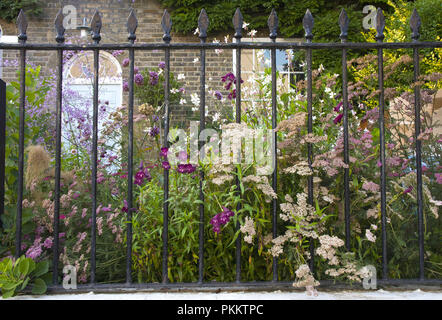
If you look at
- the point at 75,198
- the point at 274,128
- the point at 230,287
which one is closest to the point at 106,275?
the point at 75,198

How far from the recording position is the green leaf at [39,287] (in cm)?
187

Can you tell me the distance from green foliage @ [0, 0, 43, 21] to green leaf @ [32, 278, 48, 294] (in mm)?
7703

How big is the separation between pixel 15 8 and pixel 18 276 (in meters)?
7.84

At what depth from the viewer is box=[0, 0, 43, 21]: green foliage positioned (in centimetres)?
771

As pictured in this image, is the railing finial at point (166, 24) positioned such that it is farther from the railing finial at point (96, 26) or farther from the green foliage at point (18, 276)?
the green foliage at point (18, 276)

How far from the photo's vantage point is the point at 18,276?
181cm

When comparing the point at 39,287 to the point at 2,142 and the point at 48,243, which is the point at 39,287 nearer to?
the point at 48,243

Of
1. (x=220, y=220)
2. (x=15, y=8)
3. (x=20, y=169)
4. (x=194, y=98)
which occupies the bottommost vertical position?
(x=220, y=220)

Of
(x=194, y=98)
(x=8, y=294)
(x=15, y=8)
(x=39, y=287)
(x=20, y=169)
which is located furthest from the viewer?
(x=15, y=8)

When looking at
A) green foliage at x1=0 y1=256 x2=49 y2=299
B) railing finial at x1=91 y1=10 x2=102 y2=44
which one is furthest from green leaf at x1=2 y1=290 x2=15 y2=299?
railing finial at x1=91 y1=10 x2=102 y2=44

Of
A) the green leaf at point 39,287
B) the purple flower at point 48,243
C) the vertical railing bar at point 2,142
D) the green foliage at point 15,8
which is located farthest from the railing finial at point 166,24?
the green foliage at point 15,8

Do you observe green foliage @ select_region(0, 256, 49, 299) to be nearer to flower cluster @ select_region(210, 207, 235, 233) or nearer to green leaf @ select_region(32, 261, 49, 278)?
green leaf @ select_region(32, 261, 49, 278)

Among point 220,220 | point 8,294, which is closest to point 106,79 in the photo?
point 8,294

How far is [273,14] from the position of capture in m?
2.01
